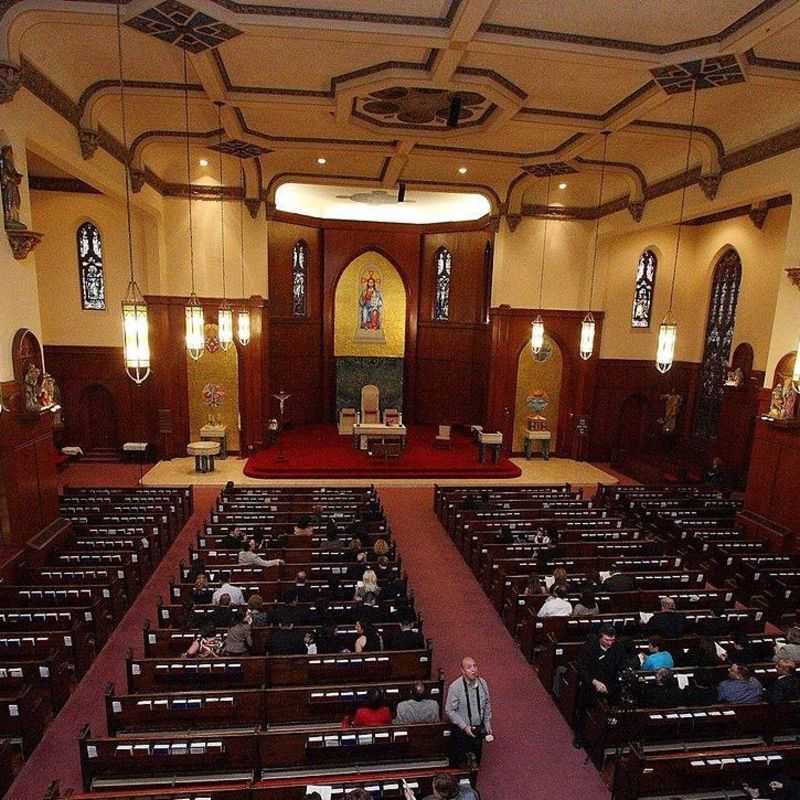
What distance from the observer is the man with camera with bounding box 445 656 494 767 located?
4.89m

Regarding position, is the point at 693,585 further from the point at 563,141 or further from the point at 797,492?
the point at 563,141

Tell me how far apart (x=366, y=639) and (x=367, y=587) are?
1.11m

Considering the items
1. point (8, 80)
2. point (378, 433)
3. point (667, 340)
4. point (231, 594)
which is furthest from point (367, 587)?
point (378, 433)

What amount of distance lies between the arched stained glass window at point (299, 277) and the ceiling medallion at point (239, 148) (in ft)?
19.0

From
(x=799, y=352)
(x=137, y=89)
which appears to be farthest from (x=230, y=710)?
(x=137, y=89)

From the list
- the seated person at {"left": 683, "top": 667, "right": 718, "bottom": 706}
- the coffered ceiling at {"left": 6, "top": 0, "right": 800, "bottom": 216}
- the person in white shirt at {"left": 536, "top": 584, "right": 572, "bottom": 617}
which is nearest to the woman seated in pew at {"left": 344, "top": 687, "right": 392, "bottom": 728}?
the person in white shirt at {"left": 536, "top": 584, "right": 572, "bottom": 617}

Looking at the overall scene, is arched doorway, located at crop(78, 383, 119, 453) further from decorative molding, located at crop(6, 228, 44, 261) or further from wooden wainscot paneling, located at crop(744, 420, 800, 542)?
wooden wainscot paneling, located at crop(744, 420, 800, 542)

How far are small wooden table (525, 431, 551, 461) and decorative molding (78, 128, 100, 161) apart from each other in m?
13.5

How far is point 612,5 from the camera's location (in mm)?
6930

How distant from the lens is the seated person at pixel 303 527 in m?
9.48

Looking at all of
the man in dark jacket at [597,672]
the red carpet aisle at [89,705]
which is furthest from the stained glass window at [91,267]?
the man in dark jacket at [597,672]

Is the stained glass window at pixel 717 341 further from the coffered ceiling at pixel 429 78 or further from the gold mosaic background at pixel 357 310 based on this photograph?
the gold mosaic background at pixel 357 310

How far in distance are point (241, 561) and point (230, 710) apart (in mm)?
3083

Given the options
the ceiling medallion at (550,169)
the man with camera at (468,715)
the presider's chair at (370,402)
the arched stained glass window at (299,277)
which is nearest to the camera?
the man with camera at (468,715)
